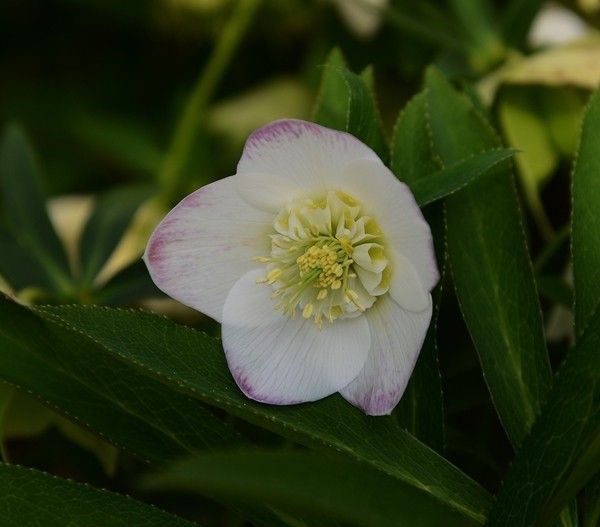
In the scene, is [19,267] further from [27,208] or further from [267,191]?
[267,191]

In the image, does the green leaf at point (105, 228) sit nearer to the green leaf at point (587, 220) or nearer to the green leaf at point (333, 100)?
the green leaf at point (333, 100)

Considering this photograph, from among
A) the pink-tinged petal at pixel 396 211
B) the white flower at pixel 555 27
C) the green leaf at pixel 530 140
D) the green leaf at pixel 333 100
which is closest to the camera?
the pink-tinged petal at pixel 396 211

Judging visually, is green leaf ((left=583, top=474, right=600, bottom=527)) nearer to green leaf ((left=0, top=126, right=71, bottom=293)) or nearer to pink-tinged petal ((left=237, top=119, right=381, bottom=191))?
pink-tinged petal ((left=237, top=119, right=381, bottom=191))

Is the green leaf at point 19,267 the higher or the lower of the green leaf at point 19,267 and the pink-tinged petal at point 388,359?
the lower

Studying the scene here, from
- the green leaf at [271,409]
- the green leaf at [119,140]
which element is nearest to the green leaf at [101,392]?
the green leaf at [271,409]

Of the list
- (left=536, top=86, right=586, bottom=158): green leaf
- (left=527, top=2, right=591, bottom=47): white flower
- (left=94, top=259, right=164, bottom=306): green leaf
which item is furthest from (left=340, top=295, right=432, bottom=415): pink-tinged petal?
(left=527, top=2, right=591, bottom=47): white flower

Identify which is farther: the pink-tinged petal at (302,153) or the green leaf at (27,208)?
the green leaf at (27,208)

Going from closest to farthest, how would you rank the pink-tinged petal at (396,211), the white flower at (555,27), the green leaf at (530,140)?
1. the pink-tinged petal at (396,211)
2. the green leaf at (530,140)
3. the white flower at (555,27)

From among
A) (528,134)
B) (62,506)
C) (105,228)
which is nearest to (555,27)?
(528,134)
